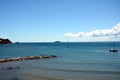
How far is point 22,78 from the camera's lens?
113 ft

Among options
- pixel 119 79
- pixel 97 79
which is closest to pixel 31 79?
pixel 97 79

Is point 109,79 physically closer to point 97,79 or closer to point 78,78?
point 97,79

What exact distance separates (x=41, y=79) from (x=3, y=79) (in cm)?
605

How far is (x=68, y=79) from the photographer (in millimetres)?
33812

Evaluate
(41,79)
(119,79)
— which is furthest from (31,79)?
(119,79)

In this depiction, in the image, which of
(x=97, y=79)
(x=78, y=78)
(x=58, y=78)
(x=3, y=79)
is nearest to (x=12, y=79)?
(x=3, y=79)

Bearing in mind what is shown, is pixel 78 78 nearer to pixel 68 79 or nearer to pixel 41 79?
pixel 68 79

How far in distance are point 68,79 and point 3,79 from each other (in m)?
10.4

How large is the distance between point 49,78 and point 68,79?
10.8 ft

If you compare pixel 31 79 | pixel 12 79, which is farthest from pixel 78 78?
pixel 12 79

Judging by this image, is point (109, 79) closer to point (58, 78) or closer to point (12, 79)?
point (58, 78)

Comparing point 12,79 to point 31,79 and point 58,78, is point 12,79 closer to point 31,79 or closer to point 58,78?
point 31,79

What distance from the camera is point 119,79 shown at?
33812 millimetres

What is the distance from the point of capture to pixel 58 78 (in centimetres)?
3469
